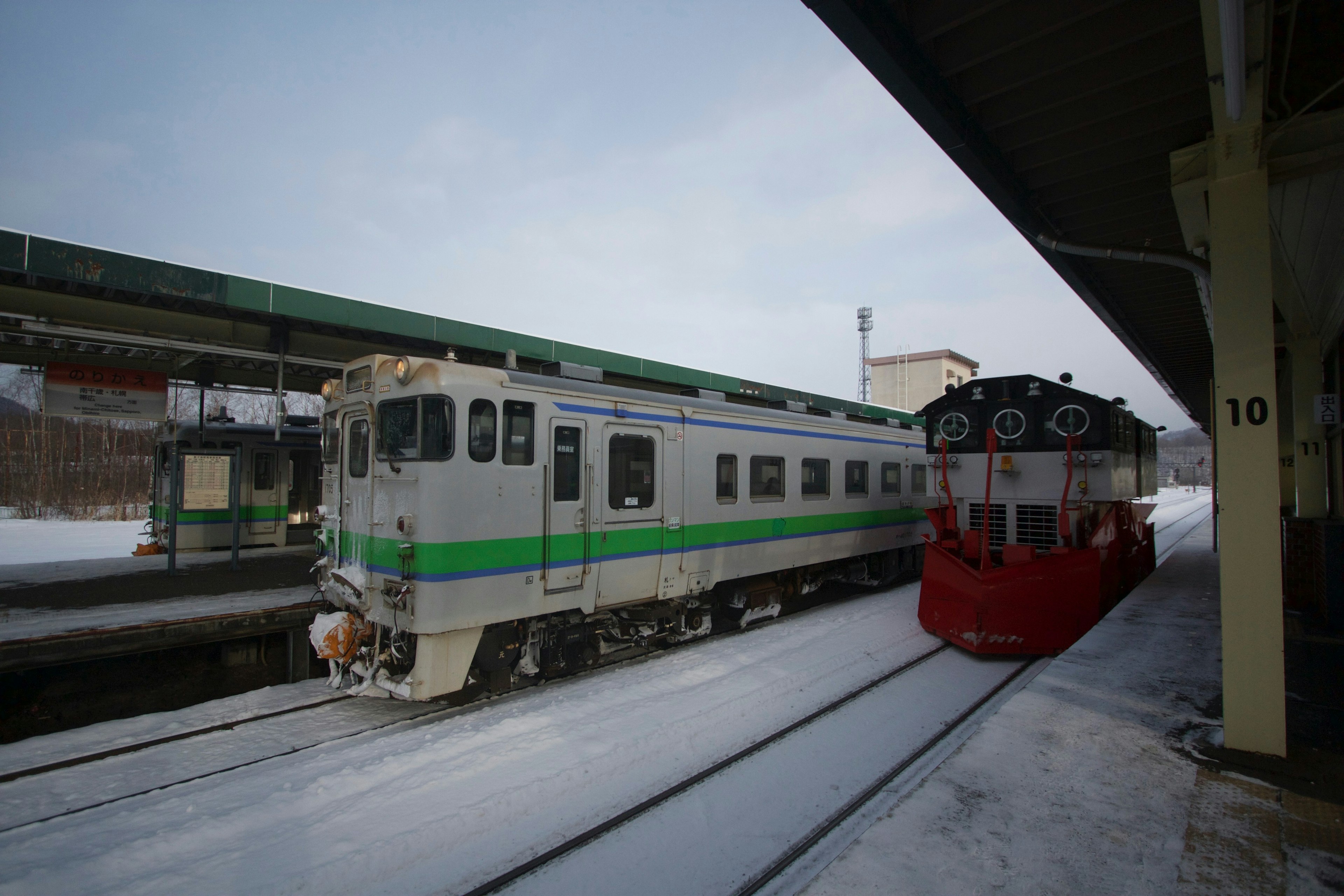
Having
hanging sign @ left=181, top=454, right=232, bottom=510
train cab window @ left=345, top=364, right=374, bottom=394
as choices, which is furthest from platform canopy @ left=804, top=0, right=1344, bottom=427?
hanging sign @ left=181, top=454, right=232, bottom=510

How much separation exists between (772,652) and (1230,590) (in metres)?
4.58

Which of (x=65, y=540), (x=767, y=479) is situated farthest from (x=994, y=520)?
(x=65, y=540)

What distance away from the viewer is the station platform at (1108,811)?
Answer: 115 inches

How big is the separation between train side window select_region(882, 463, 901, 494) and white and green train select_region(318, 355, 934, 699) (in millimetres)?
2742

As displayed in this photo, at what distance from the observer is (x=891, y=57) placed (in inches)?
172

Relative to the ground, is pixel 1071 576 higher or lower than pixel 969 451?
lower

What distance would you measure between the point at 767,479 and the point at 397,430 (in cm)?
511

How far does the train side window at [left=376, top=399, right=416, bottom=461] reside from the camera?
555 cm

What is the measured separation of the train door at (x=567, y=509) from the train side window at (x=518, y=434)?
0.24m

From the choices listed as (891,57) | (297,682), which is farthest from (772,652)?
(891,57)

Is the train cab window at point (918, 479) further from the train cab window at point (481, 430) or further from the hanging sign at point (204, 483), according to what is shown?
the hanging sign at point (204, 483)

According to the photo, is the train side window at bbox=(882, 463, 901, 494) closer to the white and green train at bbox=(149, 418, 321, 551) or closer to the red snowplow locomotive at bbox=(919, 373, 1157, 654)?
the red snowplow locomotive at bbox=(919, 373, 1157, 654)

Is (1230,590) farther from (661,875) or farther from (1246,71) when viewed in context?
(661,875)

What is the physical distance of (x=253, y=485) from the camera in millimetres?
12914
